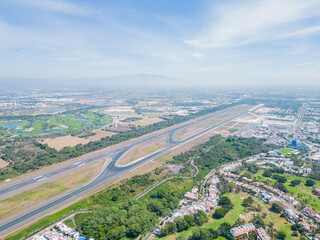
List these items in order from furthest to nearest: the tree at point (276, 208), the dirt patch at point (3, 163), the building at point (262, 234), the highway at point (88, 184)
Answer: the dirt patch at point (3, 163) → the tree at point (276, 208) → the highway at point (88, 184) → the building at point (262, 234)

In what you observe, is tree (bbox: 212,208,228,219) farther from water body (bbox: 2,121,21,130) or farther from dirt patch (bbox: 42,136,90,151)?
water body (bbox: 2,121,21,130)

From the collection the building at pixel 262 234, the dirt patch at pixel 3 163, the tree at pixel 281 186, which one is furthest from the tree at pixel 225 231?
the dirt patch at pixel 3 163

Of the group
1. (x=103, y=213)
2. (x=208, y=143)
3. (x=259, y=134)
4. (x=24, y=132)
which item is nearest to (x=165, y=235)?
(x=103, y=213)

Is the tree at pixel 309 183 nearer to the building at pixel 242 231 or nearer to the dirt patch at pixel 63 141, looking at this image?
the building at pixel 242 231

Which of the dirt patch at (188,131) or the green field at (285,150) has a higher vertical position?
the dirt patch at (188,131)

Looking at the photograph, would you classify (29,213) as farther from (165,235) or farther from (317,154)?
(317,154)

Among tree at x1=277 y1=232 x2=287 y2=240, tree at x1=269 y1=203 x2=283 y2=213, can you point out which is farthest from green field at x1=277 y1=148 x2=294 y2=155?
tree at x1=277 y1=232 x2=287 y2=240
